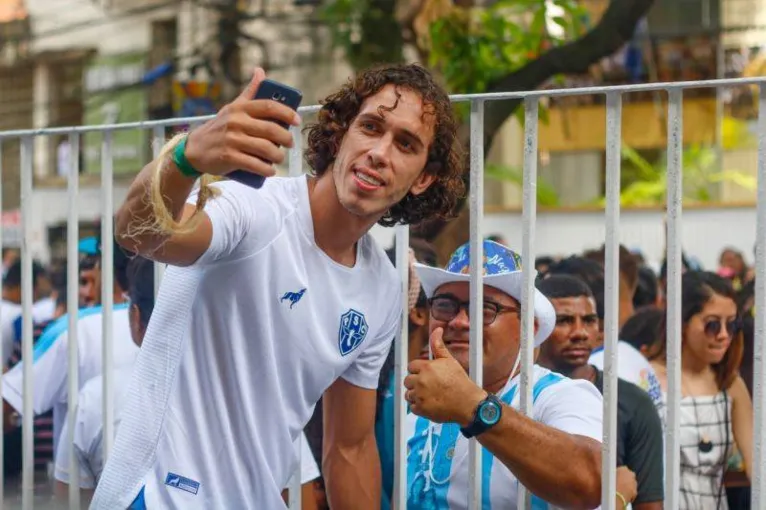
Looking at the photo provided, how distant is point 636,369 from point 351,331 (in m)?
2.55

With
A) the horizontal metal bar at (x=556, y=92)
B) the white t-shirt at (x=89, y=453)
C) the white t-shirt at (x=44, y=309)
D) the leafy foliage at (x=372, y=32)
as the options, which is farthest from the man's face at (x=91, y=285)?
the leafy foliage at (x=372, y=32)

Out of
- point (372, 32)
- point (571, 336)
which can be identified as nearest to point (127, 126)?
point (571, 336)

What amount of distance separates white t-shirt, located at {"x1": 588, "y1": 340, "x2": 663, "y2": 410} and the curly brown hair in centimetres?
205

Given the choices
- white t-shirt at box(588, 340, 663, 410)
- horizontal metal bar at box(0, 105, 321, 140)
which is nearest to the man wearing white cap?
horizontal metal bar at box(0, 105, 321, 140)

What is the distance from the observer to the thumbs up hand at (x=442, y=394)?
3.07 metres

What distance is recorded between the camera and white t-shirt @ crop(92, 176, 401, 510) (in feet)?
9.77

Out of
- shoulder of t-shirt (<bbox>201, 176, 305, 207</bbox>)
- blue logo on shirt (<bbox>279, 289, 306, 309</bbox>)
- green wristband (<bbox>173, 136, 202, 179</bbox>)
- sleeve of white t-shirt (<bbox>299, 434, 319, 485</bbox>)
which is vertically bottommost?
sleeve of white t-shirt (<bbox>299, 434, 319, 485</bbox>)

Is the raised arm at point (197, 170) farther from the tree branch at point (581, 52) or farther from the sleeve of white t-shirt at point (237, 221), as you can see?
the tree branch at point (581, 52)

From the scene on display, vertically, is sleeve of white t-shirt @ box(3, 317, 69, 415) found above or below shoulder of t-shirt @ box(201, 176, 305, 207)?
below

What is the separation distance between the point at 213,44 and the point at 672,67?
9.69m

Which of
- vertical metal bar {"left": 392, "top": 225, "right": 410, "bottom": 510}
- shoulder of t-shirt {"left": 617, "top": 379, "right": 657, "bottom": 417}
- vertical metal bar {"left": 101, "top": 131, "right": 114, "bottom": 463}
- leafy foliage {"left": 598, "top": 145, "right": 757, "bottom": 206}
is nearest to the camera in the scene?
vertical metal bar {"left": 392, "top": 225, "right": 410, "bottom": 510}

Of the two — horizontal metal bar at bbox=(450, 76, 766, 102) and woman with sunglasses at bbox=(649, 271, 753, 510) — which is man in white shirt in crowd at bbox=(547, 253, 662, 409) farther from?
horizontal metal bar at bbox=(450, 76, 766, 102)

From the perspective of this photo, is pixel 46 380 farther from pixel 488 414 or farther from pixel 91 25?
pixel 91 25

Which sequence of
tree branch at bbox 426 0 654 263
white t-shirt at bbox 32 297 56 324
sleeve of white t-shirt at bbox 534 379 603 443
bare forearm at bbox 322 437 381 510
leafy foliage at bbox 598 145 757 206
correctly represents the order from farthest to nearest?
leafy foliage at bbox 598 145 757 206 < white t-shirt at bbox 32 297 56 324 < tree branch at bbox 426 0 654 263 < bare forearm at bbox 322 437 381 510 < sleeve of white t-shirt at bbox 534 379 603 443
